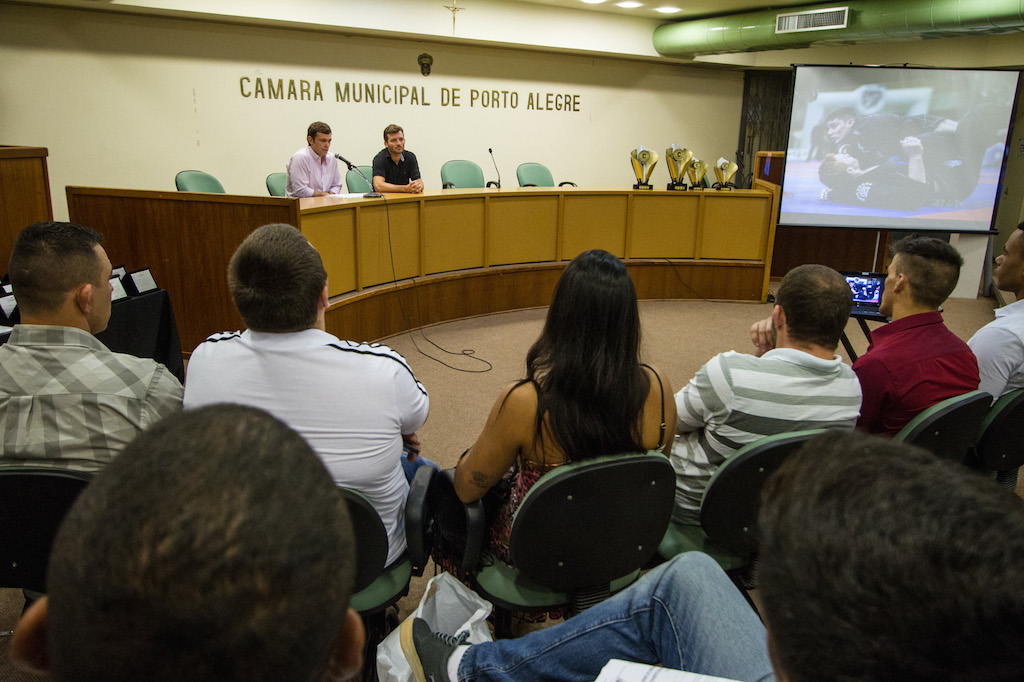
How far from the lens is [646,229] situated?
617 cm

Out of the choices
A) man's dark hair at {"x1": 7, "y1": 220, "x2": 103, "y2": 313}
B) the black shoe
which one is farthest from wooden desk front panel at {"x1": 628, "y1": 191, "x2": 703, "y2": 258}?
Answer: the black shoe

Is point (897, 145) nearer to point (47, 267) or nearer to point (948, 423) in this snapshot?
point (948, 423)

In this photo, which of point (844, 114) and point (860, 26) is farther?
point (860, 26)

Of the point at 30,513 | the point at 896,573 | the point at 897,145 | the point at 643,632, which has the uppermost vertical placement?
the point at 897,145

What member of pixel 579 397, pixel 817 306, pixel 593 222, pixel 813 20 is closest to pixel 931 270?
Answer: pixel 817 306

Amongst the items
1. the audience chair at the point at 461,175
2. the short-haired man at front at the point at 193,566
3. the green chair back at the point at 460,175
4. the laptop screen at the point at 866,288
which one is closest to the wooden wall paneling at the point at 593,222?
the audience chair at the point at 461,175

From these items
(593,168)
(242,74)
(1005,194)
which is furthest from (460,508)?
(1005,194)

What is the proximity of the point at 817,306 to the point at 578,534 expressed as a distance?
88cm

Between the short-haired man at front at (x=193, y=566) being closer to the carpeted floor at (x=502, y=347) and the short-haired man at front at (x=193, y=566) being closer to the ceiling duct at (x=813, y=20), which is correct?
the carpeted floor at (x=502, y=347)

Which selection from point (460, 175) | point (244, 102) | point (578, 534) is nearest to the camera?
point (578, 534)

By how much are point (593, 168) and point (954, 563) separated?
918cm

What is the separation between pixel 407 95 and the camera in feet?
25.2

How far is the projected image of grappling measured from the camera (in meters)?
5.62

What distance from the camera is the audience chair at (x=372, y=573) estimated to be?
1418 millimetres
